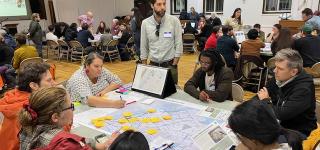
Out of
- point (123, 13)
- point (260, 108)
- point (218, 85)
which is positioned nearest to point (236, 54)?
point (218, 85)

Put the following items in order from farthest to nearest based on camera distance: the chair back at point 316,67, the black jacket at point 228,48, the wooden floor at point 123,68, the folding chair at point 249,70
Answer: the wooden floor at point 123,68 → the black jacket at point 228,48 → the folding chair at point 249,70 → the chair back at point 316,67

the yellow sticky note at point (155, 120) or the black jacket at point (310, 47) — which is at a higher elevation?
the black jacket at point (310, 47)

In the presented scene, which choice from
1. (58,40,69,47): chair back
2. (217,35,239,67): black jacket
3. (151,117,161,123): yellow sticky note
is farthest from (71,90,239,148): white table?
(58,40,69,47): chair back

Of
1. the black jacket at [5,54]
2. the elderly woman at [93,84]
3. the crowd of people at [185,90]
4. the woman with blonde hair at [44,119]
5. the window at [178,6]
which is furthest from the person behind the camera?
the window at [178,6]

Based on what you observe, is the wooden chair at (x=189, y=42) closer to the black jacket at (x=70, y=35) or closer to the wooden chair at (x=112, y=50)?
the wooden chair at (x=112, y=50)

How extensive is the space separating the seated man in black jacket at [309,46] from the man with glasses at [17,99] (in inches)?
155

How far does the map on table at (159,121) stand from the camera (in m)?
1.86

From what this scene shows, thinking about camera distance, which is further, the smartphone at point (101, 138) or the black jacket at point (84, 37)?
the black jacket at point (84, 37)

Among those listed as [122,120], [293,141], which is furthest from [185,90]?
[293,141]

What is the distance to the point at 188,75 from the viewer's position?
6.41 metres

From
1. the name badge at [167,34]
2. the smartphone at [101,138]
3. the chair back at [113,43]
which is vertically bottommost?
the smartphone at [101,138]

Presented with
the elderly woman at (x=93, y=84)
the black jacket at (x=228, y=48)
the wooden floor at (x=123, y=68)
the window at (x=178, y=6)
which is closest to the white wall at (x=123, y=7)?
the window at (x=178, y=6)

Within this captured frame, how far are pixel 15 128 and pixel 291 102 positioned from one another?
214cm

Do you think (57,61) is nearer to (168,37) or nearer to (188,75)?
(188,75)
